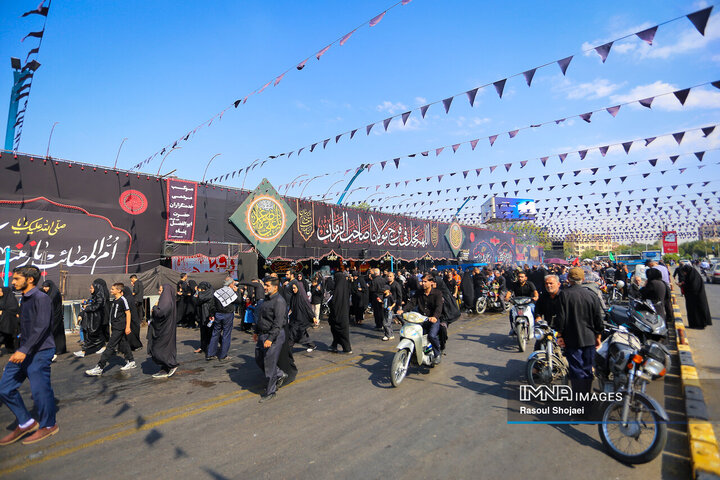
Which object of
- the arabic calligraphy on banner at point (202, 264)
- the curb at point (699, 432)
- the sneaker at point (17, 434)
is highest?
the arabic calligraphy on banner at point (202, 264)

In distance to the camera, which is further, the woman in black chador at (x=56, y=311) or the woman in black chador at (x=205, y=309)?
the woman in black chador at (x=205, y=309)

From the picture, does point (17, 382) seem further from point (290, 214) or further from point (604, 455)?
point (290, 214)

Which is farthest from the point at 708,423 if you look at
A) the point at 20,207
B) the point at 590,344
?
the point at 20,207

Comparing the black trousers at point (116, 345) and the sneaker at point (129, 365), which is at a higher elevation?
the black trousers at point (116, 345)

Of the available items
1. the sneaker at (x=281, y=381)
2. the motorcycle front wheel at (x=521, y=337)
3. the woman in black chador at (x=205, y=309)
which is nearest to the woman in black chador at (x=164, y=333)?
the woman in black chador at (x=205, y=309)

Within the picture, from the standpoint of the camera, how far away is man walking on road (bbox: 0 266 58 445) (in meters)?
3.90

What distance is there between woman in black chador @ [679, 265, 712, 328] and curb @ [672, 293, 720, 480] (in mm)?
4460

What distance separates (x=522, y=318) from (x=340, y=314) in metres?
4.03

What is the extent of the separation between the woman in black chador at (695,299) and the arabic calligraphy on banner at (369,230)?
46.0 ft

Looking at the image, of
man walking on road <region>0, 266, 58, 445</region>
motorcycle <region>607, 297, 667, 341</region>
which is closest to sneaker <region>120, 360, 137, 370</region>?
man walking on road <region>0, 266, 58, 445</region>

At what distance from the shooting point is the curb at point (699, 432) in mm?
3036

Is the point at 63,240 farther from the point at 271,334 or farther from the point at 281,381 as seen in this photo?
the point at 281,381

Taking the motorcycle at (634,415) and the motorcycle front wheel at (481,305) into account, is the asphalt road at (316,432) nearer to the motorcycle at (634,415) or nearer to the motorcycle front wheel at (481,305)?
the motorcycle at (634,415)

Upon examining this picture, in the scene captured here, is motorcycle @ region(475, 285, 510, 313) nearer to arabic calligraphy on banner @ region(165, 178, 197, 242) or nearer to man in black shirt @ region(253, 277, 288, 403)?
man in black shirt @ region(253, 277, 288, 403)
